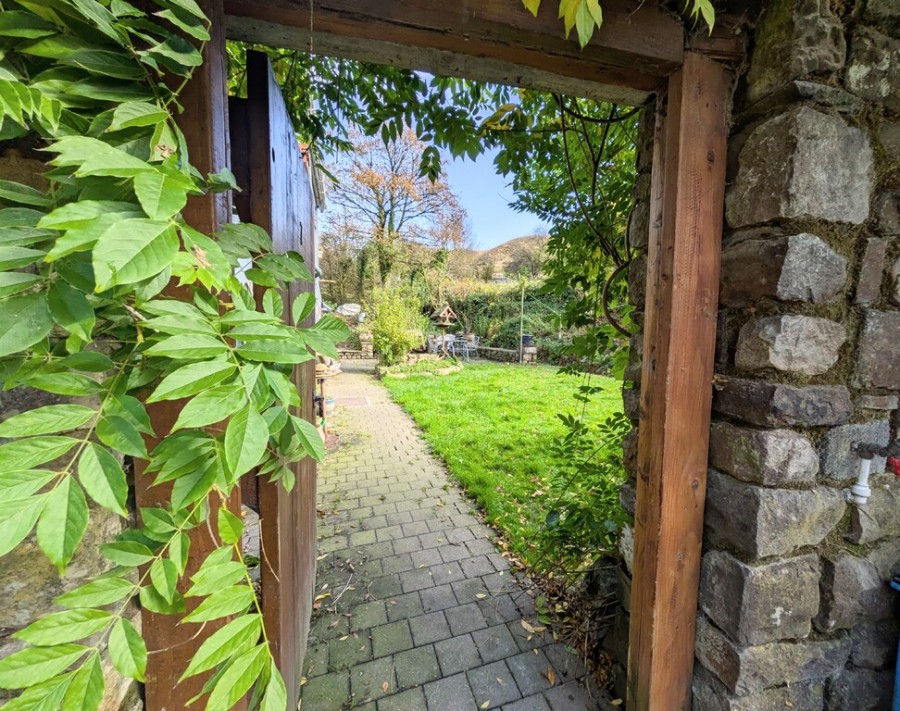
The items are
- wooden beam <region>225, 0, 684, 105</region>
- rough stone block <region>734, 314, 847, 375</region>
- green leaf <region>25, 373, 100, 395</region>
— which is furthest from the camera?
rough stone block <region>734, 314, 847, 375</region>

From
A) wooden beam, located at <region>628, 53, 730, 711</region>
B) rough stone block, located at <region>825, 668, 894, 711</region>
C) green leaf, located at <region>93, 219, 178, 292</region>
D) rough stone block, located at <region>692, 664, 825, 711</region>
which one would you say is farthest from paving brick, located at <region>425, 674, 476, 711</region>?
green leaf, located at <region>93, 219, 178, 292</region>

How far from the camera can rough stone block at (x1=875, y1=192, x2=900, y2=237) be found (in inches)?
39.7

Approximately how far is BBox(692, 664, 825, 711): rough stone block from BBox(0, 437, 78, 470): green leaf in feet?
5.49

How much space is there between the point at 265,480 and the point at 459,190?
14.9 meters

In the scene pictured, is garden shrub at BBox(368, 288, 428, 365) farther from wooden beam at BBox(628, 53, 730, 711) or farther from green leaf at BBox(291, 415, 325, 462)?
green leaf at BBox(291, 415, 325, 462)

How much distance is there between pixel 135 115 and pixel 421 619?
7.27 ft

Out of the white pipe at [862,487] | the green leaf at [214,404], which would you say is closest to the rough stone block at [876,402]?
the white pipe at [862,487]

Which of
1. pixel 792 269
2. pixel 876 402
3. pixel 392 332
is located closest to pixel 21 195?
pixel 792 269

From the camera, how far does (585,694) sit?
4.99 feet

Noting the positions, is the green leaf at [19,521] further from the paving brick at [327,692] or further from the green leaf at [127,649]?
the paving brick at [327,692]

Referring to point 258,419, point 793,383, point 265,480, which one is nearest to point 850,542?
point 793,383

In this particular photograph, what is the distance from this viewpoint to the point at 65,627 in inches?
19.2

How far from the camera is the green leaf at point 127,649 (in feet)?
1.67

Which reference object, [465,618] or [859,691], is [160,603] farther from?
[859,691]
